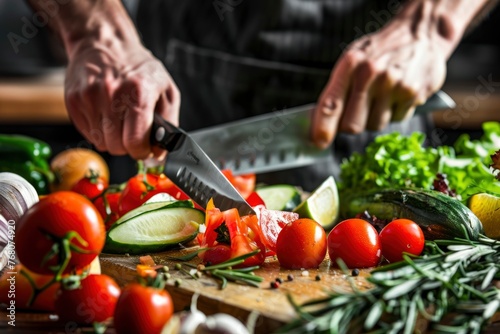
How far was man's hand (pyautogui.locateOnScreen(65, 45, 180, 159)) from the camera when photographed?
7.54ft

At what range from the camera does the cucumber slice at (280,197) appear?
7.57ft

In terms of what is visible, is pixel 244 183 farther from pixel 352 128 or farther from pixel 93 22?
pixel 93 22

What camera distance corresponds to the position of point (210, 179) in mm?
2035

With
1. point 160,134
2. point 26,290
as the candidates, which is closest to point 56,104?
point 160,134

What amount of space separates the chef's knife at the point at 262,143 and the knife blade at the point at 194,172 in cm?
30

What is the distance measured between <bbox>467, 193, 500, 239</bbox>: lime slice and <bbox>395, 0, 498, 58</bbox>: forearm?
3.39ft

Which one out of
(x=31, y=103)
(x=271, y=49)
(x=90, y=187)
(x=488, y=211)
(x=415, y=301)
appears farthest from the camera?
(x=31, y=103)

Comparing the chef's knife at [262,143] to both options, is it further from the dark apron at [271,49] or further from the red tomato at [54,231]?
the red tomato at [54,231]

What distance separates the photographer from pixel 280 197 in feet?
7.73

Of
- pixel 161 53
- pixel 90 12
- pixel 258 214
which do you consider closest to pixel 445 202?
pixel 258 214

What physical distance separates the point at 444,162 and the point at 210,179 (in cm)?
88

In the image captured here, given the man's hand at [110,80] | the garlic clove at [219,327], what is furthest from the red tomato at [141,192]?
the garlic clove at [219,327]

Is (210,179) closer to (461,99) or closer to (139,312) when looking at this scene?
(139,312)

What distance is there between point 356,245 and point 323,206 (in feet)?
1.63
